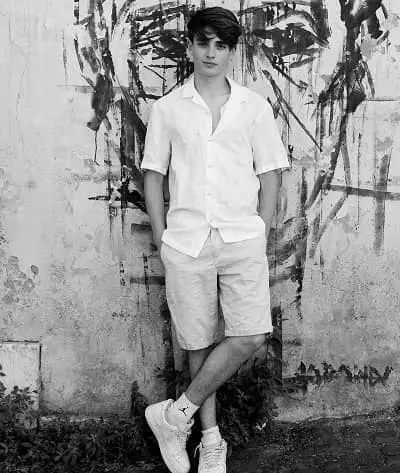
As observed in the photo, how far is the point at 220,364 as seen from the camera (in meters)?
3.70

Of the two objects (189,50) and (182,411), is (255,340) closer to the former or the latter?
(182,411)

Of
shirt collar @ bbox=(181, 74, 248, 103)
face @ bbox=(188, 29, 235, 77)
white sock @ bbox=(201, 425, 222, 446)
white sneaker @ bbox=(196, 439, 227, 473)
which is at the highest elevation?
face @ bbox=(188, 29, 235, 77)

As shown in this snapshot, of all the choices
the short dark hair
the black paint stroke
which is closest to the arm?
the short dark hair

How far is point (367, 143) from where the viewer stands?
155 inches

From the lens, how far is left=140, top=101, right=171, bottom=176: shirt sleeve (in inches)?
144

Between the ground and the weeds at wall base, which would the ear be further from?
the ground

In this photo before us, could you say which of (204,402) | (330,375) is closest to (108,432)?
(204,402)

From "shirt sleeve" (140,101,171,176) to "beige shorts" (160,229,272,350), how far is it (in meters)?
0.40

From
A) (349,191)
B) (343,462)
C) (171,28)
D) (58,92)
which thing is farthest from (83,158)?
(343,462)

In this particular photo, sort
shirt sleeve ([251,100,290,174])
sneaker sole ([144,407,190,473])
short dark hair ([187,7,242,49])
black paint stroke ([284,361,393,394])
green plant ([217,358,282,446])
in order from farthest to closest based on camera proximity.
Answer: black paint stroke ([284,361,393,394])
green plant ([217,358,282,446])
sneaker sole ([144,407,190,473])
shirt sleeve ([251,100,290,174])
short dark hair ([187,7,242,49])

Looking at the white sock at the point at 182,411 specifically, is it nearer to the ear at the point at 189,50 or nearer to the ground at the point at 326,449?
the ground at the point at 326,449

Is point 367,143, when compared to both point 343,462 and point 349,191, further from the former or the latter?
point 343,462

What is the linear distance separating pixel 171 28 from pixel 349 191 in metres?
1.28

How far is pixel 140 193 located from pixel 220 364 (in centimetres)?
100
